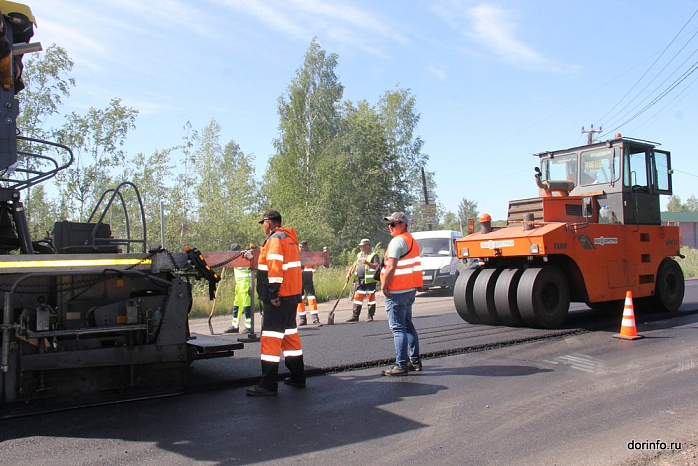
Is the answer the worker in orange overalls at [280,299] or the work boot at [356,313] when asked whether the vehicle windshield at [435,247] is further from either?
the worker in orange overalls at [280,299]

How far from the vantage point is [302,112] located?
32562 mm

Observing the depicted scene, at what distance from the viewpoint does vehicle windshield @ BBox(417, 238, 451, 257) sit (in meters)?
17.8

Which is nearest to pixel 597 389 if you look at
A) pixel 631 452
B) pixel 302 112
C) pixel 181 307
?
pixel 631 452

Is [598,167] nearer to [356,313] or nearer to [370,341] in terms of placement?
[356,313]

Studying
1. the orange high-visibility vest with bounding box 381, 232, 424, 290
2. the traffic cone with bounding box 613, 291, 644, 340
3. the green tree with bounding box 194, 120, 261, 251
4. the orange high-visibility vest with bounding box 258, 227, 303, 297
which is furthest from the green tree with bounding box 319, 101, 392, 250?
A: the orange high-visibility vest with bounding box 258, 227, 303, 297

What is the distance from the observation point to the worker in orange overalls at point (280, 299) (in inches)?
213

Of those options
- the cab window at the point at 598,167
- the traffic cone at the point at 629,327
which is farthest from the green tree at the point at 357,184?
the traffic cone at the point at 629,327

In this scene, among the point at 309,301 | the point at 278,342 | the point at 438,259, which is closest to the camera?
the point at 278,342

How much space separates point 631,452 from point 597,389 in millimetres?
1628

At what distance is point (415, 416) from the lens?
453 cm

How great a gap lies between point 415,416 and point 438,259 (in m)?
13.1

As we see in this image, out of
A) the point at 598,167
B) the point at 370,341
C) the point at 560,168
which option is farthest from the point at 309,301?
the point at 598,167

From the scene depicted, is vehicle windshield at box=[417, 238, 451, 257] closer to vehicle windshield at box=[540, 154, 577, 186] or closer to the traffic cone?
vehicle windshield at box=[540, 154, 577, 186]

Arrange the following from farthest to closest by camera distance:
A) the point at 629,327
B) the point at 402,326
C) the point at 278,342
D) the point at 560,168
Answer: the point at 560,168, the point at 629,327, the point at 402,326, the point at 278,342
